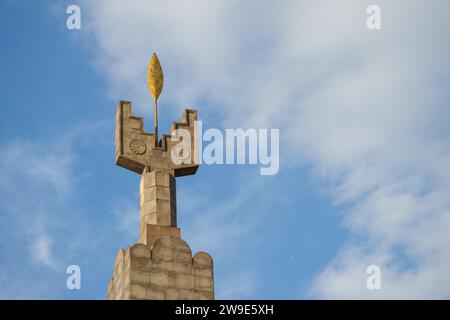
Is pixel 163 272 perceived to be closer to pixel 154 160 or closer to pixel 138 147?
pixel 154 160

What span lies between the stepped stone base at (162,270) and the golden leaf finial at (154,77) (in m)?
4.70

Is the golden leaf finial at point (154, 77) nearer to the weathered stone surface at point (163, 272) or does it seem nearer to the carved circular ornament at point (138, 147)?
the carved circular ornament at point (138, 147)

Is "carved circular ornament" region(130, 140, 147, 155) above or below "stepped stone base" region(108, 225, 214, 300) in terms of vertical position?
above

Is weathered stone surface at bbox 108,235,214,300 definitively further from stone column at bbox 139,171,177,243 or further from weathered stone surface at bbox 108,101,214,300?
stone column at bbox 139,171,177,243

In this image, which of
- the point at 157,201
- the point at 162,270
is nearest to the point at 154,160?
the point at 157,201

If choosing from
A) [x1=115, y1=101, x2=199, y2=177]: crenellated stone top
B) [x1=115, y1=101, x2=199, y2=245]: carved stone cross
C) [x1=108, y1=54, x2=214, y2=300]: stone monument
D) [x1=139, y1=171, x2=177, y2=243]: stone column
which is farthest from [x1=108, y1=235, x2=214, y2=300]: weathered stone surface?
[x1=115, y1=101, x2=199, y2=177]: crenellated stone top

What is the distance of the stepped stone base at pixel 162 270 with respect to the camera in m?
25.9

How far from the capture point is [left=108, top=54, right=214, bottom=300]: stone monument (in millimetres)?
26188

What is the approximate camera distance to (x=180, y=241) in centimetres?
2717
